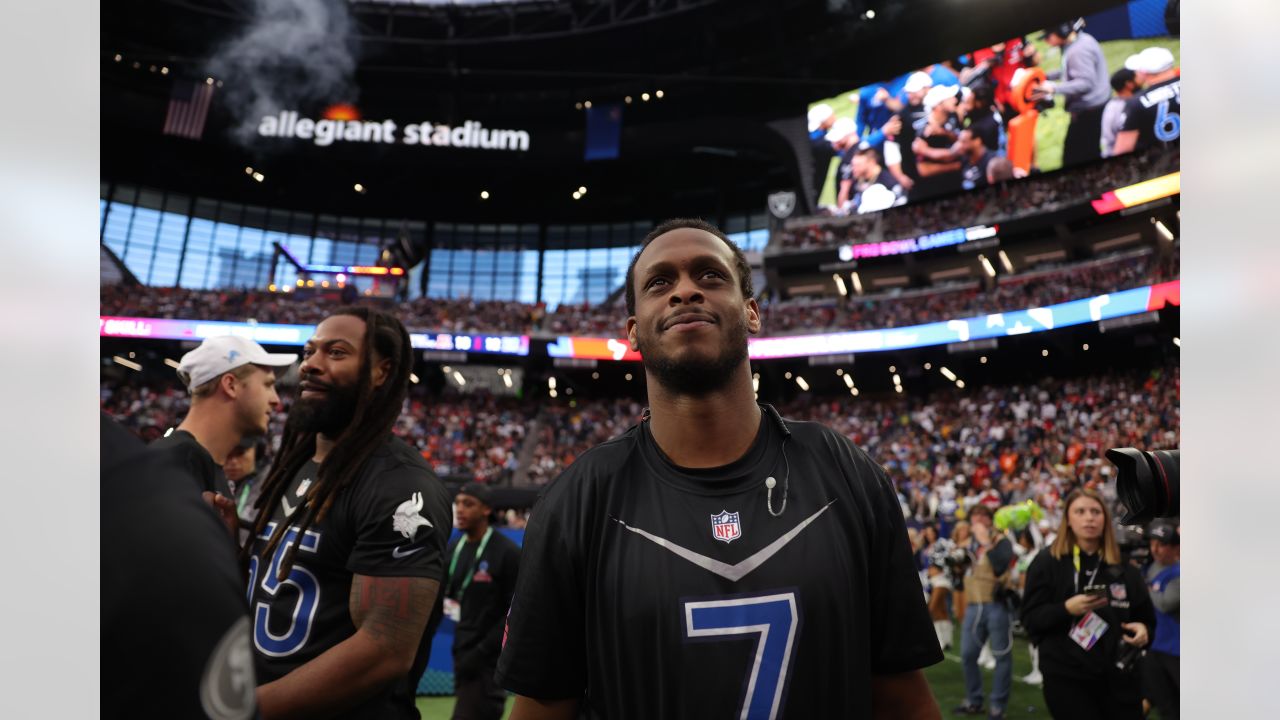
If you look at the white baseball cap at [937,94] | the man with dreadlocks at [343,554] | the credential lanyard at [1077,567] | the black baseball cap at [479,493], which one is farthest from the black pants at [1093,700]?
the white baseball cap at [937,94]

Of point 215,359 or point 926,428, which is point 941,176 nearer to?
point 926,428

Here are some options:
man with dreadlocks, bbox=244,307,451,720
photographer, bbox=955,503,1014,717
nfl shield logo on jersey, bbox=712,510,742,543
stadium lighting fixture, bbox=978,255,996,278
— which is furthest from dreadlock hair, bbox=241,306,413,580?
stadium lighting fixture, bbox=978,255,996,278

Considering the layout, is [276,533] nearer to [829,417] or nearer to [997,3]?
[829,417]

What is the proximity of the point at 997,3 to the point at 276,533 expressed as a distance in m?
37.1

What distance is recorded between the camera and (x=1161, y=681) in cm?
541

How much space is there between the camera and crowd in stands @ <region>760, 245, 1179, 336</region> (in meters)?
27.4

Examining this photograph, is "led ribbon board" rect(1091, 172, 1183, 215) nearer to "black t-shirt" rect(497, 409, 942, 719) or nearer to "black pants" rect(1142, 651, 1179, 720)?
"black pants" rect(1142, 651, 1179, 720)

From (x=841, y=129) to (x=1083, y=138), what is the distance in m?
9.82

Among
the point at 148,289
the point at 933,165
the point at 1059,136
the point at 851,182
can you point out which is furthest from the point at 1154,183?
the point at 148,289

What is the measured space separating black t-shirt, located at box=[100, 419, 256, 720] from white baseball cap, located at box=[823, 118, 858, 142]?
124 ft

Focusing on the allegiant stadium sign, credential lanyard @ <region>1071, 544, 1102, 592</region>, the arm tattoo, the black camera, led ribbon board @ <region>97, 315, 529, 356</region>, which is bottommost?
credential lanyard @ <region>1071, 544, 1102, 592</region>

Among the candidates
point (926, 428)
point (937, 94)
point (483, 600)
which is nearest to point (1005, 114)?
point (937, 94)

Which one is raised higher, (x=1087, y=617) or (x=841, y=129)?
(x=841, y=129)
